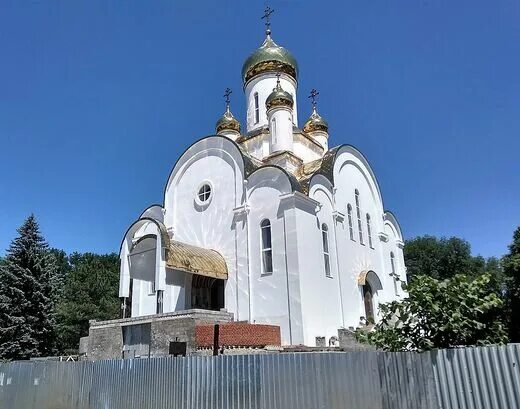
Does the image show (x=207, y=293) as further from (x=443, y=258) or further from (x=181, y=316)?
(x=443, y=258)

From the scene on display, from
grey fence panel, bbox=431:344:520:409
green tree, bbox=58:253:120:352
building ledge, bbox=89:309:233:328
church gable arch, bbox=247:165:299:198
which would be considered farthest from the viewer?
green tree, bbox=58:253:120:352

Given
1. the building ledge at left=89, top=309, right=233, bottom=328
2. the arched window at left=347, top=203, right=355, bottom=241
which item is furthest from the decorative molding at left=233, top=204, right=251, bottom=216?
the arched window at left=347, top=203, right=355, bottom=241

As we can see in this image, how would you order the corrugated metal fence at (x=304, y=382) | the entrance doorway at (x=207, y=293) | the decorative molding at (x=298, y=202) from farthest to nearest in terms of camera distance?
the entrance doorway at (x=207, y=293), the decorative molding at (x=298, y=202), the corrugated metal fence at (x=304, y=382)

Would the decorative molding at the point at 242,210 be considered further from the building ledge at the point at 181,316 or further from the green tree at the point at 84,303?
the green tree at the point at 84,303

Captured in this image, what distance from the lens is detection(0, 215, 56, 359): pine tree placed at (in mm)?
20922

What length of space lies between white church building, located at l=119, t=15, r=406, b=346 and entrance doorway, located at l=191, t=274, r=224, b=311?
43 mm

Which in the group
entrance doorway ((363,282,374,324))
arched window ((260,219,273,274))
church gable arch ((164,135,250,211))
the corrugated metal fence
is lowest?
the corrugated metal fence

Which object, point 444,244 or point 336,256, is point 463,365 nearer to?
point 336,256

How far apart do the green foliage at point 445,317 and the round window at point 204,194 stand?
1271 cm

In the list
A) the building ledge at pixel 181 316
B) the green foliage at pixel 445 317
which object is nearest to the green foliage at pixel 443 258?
the building ledge at pixel 181 316

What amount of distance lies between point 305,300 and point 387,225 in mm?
Answer: 10584

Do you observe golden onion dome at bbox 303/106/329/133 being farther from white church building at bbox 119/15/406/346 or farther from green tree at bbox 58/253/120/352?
green tree at bbox 58/253/120/352

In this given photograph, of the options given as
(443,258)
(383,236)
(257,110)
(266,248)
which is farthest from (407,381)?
(443,258)

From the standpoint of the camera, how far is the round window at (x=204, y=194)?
18578mm
